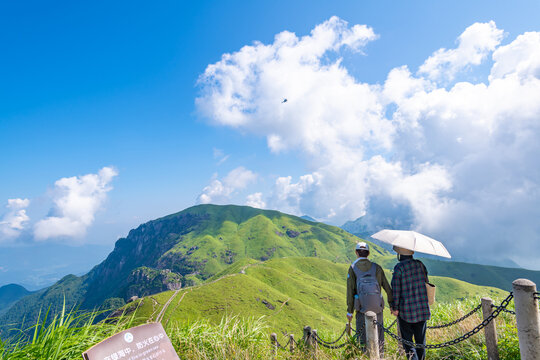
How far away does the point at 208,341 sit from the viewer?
6219 millimetres

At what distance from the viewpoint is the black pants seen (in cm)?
658

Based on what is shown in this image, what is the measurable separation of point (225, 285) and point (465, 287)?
138 m

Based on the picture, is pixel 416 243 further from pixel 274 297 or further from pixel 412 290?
pixel 274 297

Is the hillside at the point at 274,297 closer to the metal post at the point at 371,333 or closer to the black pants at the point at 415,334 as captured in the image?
the black pants at the point at 415,334

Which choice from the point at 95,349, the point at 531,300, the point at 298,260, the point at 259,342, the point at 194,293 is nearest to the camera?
the point at 95,349

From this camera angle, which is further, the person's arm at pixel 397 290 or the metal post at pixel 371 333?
the person's arm at pixel 397 290

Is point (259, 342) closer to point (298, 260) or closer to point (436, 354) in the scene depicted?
point (436, 354)

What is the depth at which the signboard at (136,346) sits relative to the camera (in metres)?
3.52

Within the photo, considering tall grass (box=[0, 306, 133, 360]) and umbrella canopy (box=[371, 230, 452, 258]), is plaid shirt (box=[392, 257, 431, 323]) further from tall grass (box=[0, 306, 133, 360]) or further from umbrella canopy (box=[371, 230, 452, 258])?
tall grass (box=[0, 306, 133, 360])

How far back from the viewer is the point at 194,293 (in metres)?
101

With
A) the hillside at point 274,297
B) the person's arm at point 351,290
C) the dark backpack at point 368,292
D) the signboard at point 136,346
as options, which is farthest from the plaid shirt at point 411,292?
the hillside at point 274,297

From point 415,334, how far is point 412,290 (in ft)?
3.81

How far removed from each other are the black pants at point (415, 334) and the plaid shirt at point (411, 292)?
0.28 metres

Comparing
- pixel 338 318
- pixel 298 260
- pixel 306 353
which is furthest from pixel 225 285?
pixel 306 353
